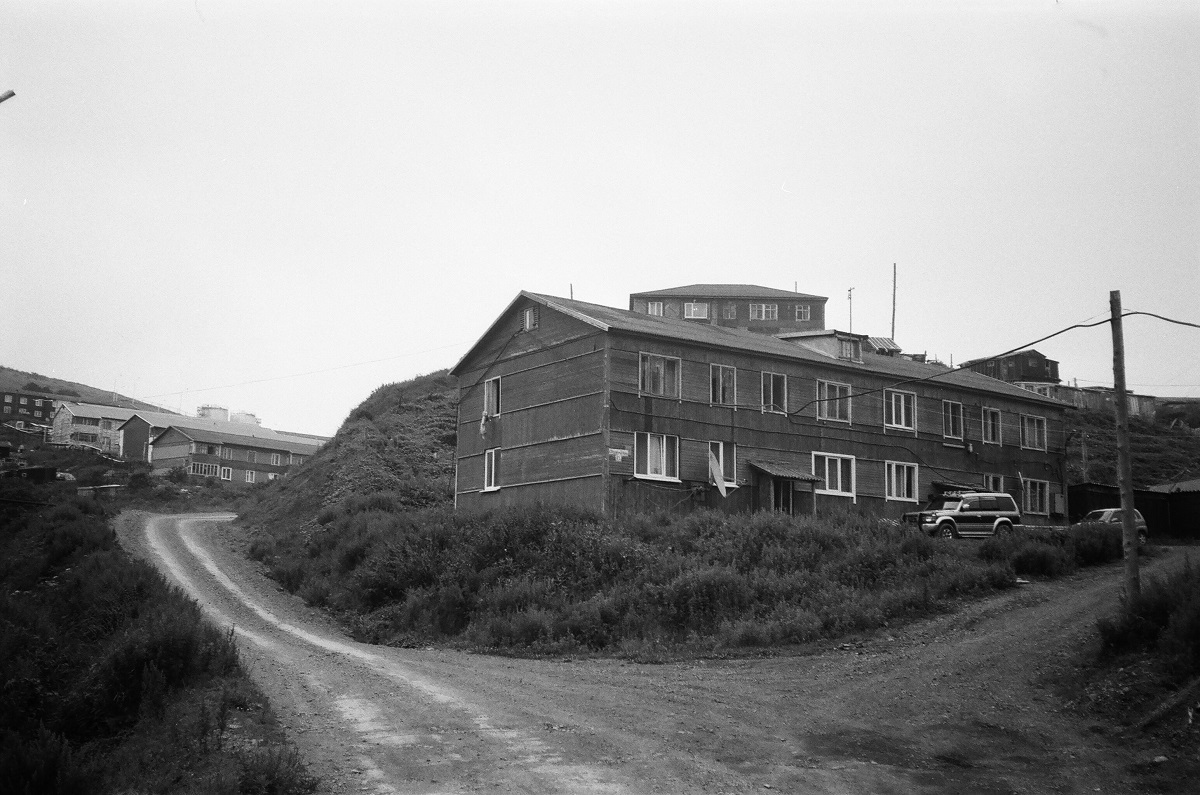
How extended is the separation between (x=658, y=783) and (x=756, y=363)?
27.6 m

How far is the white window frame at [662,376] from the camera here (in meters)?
35.6

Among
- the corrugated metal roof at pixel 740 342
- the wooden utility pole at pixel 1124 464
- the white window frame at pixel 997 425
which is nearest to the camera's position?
the wooden utility pole at pixel 1124 464

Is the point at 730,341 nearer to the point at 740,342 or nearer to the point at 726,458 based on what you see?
the point at 740,342

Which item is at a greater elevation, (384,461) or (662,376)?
(662,376)

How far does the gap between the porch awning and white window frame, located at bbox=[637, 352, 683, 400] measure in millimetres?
4198

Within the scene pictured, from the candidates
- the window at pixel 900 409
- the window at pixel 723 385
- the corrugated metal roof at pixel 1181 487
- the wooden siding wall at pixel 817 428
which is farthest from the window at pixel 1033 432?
the window at pixel 723 385

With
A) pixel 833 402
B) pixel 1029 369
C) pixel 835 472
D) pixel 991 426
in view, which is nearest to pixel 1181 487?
pixel 991 426

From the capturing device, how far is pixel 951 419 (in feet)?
148

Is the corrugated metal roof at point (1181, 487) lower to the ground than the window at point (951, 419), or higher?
lower

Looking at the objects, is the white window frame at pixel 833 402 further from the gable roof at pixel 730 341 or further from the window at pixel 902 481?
the window at pixel 902 481

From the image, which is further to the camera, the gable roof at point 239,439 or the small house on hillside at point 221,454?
the gable roof at point 239,439

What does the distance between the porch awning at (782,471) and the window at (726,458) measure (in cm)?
73

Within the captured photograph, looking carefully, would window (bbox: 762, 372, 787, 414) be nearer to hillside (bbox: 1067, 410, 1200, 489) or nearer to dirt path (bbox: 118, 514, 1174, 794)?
dirt path (bbox: 118, 514, 1174, 794)

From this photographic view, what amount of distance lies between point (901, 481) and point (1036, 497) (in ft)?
32.1
